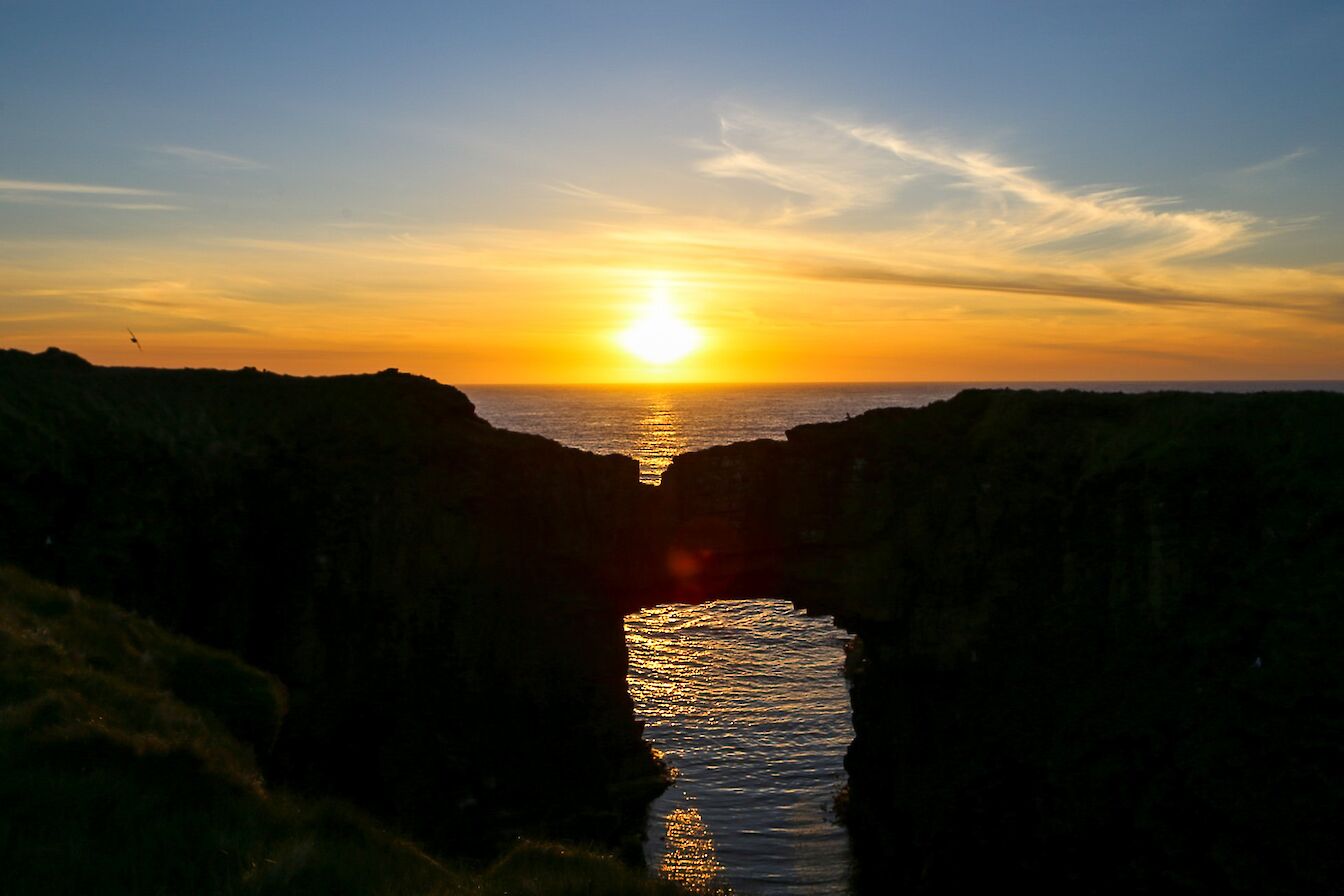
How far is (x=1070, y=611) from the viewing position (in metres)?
28.1

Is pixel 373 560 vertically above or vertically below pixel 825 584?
above

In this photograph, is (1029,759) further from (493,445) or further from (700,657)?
(700,657)

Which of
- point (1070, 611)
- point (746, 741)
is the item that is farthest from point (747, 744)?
point (1070, 611)

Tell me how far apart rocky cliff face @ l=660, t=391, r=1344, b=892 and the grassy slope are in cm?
1788

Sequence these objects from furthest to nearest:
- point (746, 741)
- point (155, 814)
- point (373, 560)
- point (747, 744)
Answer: point (746, 741)
point (747, 744)
point (373, 560)
point (155, 814)

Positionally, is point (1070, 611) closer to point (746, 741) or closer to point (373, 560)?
point (746, 741)

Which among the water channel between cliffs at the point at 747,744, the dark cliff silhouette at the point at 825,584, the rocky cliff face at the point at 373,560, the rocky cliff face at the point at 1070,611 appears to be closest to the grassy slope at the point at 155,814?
the water channel between cliffs at the point at 747,744

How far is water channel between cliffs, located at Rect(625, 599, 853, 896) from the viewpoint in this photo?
28.5 m

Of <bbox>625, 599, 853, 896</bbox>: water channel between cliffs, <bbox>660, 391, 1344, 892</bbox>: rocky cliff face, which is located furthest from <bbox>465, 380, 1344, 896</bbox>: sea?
<bbox>660, 391, 1344, 892</bbox>: rocky cliff face

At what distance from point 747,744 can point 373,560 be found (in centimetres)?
1597

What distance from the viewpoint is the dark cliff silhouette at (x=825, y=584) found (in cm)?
2511

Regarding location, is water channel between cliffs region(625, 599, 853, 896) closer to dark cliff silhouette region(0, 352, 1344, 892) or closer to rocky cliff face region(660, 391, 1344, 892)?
dark cliff silhouette region(0, 352, 1344, 892)

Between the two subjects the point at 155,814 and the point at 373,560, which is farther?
the point at 373,560

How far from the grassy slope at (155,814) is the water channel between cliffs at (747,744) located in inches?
271
